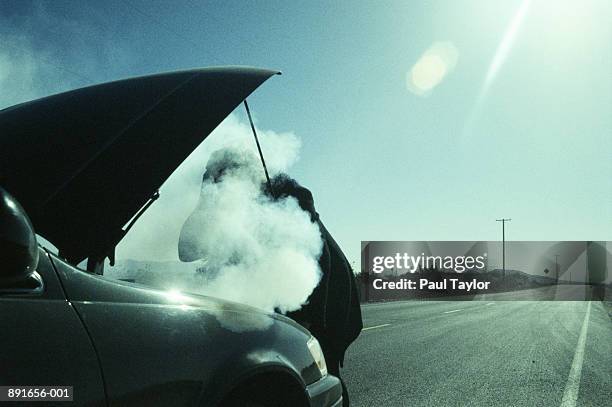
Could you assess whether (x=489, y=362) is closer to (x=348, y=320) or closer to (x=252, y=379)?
(x=348, y=320)

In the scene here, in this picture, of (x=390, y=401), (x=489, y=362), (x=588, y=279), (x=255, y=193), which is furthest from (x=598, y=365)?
(x=588, y=279)

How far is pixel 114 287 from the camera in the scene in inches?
72.5

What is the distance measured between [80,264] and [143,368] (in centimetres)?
66

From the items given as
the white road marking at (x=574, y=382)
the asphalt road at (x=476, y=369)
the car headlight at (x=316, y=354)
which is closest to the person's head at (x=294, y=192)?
the car headlight at (x=316, y=354)

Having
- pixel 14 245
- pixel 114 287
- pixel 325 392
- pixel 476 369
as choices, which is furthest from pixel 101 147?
pixel 476 369

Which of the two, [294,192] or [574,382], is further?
[574,382]

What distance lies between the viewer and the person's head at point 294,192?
462 centimetres

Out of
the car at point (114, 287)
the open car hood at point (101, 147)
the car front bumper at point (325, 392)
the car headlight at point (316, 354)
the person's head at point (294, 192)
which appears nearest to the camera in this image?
the car at point (114, 287)

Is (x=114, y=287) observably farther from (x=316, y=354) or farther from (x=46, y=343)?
(x=316, y=354)

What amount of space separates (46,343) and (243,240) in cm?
252

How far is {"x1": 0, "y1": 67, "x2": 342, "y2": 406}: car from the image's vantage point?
4.91 ft

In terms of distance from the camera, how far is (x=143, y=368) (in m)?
1.76

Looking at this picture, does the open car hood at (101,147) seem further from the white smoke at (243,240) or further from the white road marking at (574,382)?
the white road marking at (574,382)

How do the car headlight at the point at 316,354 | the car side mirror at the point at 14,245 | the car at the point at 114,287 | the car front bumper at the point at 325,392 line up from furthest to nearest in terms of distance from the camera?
the car headlight at the point at 316,354 → the car front bumper at the point at 325,392 → the car at the point at 114,287 → the car side mirror at the point at 14,245
